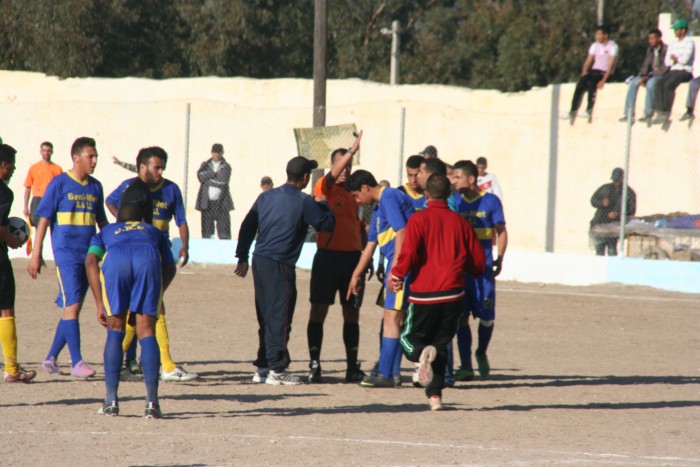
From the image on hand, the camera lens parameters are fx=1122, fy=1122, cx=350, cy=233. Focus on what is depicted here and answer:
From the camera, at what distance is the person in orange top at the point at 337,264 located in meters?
8.82

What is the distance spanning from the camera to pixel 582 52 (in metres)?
39.4

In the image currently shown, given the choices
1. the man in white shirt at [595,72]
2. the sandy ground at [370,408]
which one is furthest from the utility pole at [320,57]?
the sandy ground at [370,408]

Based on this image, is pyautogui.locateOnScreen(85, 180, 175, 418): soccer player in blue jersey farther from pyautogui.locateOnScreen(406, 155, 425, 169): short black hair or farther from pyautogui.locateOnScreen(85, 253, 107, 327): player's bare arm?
pyautogui.locateOnScreen(406, 155, 425, 169): short black hair

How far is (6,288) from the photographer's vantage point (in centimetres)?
818

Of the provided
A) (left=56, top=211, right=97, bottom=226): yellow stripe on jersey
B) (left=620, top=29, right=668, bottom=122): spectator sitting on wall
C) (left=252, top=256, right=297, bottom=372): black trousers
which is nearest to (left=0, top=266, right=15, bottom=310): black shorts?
(left=56, top=211, right=97, bottom=226): yellow stripe on jersey

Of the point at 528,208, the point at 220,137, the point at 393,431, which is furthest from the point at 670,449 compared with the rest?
the point at 220,137

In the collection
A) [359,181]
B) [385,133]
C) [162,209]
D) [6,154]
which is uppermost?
[385,133]

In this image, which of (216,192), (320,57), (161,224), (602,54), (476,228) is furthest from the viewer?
(602,54)

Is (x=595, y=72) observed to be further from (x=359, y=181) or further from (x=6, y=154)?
(x=6, y=154)

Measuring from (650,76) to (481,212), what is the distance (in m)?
11.3

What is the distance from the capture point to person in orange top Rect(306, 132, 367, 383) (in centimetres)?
882

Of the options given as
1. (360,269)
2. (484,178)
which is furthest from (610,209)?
(360,269)

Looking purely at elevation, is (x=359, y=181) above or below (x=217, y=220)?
above

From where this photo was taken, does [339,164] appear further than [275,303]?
Yes
